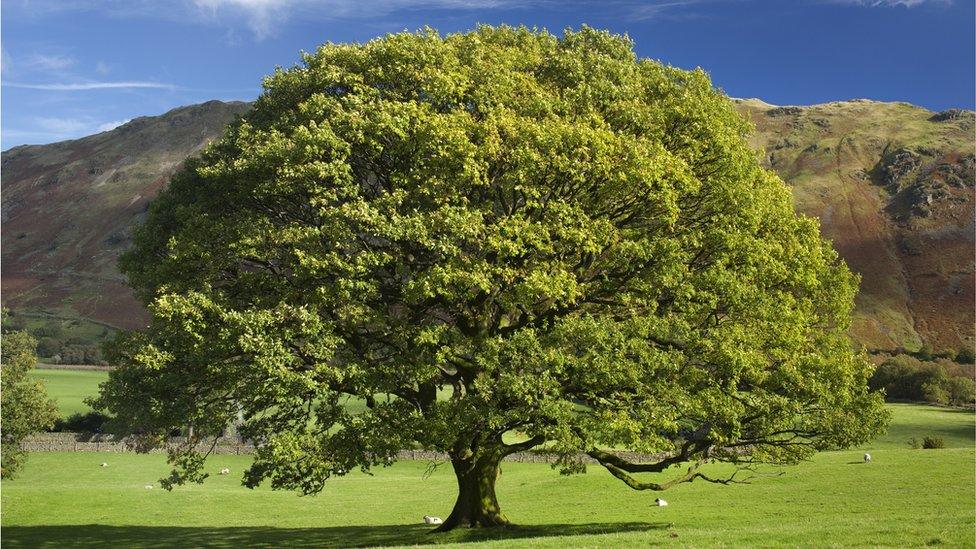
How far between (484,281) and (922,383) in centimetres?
11157

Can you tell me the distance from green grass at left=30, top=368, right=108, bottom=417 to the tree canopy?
8403 cm

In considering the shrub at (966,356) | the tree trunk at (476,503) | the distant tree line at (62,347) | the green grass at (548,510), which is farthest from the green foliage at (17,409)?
the shrub at (966,356)

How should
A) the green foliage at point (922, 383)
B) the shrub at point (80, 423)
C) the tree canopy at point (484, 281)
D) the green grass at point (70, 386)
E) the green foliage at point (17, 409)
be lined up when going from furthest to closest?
1. the green foliage at point (922, 383)
2. the green grass at point (70, 386)
3. the shrub at point (80, 423)
4. the green foliage at point (17, 409)
5. the tree canopy at point (484, 281)

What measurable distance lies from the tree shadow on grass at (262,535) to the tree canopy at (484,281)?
3.07 meters

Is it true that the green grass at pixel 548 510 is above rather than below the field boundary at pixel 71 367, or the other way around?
below

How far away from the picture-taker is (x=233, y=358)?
2608cm

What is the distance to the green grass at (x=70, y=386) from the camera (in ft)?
332

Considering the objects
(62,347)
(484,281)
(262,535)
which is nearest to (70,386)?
(62,347)

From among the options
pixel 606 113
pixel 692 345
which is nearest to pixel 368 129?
pixel 606 113

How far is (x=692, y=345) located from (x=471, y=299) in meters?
7.80

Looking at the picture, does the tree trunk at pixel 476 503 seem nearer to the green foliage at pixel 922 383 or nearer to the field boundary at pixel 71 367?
the green foliage at pixel 922 383

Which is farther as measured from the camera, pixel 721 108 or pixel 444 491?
pixel 444 491

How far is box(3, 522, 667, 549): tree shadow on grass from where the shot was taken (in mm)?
28570

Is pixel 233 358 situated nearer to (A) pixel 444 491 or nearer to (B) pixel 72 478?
(A) pixel 444 491
